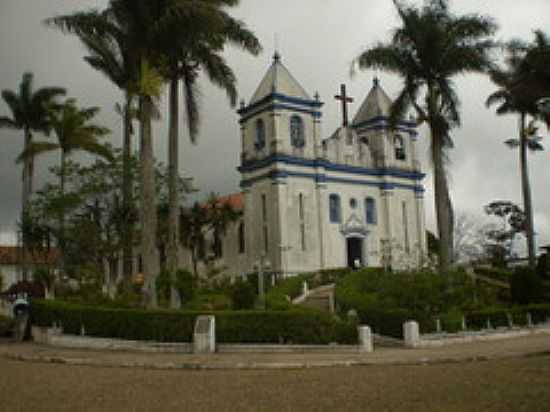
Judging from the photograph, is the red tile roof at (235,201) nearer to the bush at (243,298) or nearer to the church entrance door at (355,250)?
the church entrance door at (355,250)

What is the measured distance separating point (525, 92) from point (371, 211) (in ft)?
41.2

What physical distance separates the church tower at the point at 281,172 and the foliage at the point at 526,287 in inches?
496

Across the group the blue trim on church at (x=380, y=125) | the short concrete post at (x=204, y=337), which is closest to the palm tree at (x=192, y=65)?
the short concrete post at (x=204, y=337)

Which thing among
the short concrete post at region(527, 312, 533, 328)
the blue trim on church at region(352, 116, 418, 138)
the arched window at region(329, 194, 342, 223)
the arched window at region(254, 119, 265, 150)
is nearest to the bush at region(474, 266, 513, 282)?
the arched window at region(329, 194, 342, 223)

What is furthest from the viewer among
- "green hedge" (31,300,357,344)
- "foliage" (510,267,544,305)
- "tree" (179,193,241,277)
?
"tree" (179,193,241,277)

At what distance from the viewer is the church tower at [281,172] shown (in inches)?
1420

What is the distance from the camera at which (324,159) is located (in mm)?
38500

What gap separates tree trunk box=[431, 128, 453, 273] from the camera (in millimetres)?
23562

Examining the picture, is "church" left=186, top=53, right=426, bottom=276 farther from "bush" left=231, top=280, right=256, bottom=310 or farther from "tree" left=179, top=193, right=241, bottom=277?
"bush" left=231, top=280, right=256, bottom=310

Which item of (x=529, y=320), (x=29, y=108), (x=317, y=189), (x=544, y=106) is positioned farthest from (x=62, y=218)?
(x=544, y=106)

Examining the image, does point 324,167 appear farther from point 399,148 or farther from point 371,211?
point 399,148

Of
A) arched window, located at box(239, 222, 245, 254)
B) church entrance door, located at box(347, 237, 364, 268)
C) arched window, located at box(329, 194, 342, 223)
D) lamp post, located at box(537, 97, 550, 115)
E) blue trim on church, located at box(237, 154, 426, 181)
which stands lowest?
church entrance door, located at box(347, 237, 364, 268)

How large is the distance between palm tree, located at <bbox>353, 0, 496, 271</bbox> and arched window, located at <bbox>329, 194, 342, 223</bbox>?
571 inches

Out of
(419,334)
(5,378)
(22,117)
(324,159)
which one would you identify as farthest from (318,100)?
(5,378)
